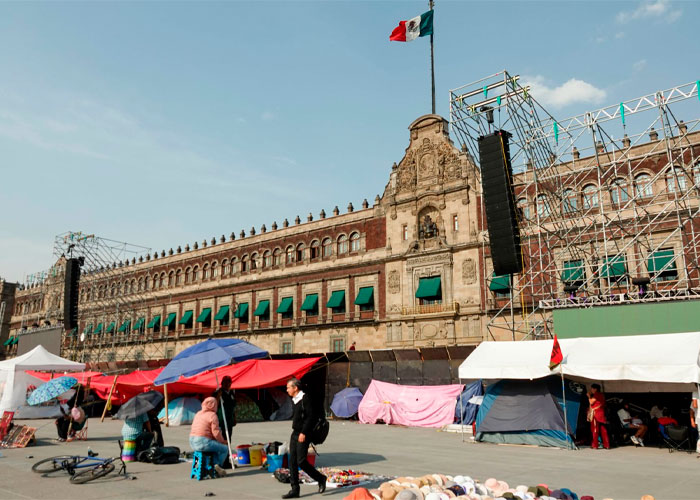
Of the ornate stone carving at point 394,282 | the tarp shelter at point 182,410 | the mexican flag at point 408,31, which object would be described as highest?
the mexican flag at point 408,31

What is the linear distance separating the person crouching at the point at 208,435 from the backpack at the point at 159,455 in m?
1.85

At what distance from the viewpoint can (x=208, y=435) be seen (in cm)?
983

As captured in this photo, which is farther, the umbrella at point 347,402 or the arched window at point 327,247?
the arched window at point 327,247

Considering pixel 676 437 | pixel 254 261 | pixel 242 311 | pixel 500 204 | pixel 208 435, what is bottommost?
pixel 676 437

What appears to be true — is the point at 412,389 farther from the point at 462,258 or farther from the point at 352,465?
the point at 462,258

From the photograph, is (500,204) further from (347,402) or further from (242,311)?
(242,311)

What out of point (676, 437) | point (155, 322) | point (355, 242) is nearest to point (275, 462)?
point (676, 437)

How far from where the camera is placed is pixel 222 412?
1127cm

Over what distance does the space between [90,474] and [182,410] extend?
13.4 m

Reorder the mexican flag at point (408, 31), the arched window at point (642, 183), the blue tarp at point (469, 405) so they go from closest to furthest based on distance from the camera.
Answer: the blue tarp at point (469, 405)
the arched window at point (642, 183)
the mexican flag at point (408, 31)

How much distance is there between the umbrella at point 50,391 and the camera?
14.5m

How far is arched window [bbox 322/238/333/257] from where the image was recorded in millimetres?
40688

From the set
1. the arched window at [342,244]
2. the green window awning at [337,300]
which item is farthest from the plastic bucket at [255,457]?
the arched window at [342,244]

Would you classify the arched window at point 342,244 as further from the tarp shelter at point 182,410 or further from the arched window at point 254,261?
the tarp shelter at point 182,410
